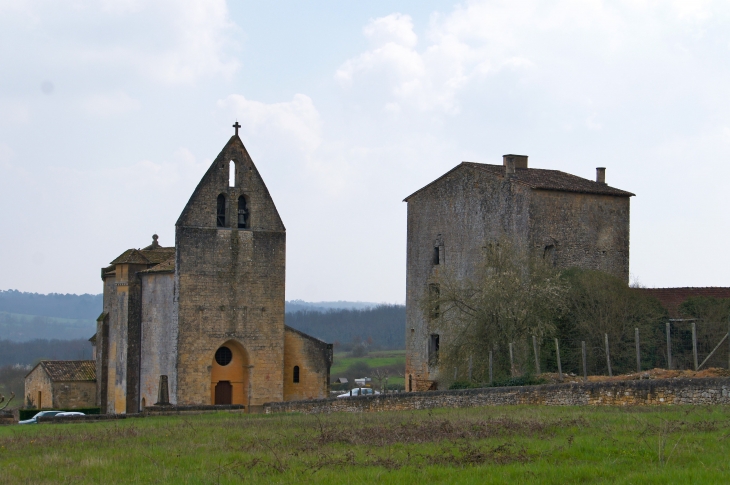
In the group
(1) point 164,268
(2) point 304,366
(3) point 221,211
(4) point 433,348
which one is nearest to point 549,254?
(4) point 433,348

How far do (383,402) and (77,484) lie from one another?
16835mm

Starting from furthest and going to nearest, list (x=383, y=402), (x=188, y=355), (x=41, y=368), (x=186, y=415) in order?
(x=41, y=368)
(x=188, y=355)
(x=186, y=415)
(x=383, y=402)

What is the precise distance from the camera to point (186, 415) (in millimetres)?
32594

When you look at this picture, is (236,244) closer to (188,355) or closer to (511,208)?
(188,355)

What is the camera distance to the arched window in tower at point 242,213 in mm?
43812

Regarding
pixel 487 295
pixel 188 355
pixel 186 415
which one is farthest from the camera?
pixel 188 355

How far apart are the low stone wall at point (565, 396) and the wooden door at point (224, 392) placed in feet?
35.1

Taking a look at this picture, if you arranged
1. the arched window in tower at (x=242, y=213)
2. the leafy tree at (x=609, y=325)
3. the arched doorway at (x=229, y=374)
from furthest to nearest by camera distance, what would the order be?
the arched window in tower at (x=242, y=213)
the arched doorway at (x=229, y=374)
the leafy tree at (x=609, y=325)

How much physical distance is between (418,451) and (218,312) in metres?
27.4

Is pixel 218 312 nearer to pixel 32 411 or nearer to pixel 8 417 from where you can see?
pixel 32 411

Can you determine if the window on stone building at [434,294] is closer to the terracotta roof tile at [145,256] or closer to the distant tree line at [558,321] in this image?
the distant tree line at [558,321]

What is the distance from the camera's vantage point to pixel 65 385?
47.7 meters

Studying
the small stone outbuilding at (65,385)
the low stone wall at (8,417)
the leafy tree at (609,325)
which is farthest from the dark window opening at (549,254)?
the small stone outbuilding at (65,385)

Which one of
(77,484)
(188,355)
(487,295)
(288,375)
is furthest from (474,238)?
(77,484)
